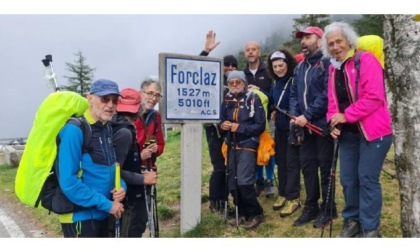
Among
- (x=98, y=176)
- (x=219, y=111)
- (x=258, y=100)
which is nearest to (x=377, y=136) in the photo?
(x=258, y=100)

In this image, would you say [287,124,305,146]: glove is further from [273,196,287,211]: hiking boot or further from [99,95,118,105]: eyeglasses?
[99,95,118,105]: eyeglasses

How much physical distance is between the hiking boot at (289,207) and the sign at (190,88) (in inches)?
57.3

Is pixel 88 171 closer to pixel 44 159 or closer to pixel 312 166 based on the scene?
pixel 44 159

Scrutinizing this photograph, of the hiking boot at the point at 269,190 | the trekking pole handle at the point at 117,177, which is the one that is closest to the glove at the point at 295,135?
the hiking boot at the point at 269,190

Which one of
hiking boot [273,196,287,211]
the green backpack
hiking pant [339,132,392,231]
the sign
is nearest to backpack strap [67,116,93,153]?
the green backpack

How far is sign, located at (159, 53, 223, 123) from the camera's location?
5031mm

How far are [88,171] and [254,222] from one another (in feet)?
8.54

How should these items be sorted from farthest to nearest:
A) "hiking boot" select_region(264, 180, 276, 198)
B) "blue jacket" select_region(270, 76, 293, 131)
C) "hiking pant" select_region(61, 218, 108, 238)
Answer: "hiking boot" select_region(264, 180, 276, 198) → "blue jacket" select_region(270, 76, 293, 131) → "hiking pant" select_region(61, 218, 108, 238)

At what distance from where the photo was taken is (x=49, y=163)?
3215 millimetres

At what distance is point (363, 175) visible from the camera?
13.5 feet

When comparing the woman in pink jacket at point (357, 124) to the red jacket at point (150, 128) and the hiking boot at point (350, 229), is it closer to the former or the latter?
the hiking boot at point (350, 229)

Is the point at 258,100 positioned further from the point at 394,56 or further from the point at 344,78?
the point at 394,56

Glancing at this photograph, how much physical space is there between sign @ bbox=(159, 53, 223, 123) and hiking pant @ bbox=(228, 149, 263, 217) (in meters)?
0.57

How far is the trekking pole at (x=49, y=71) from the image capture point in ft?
19.9
